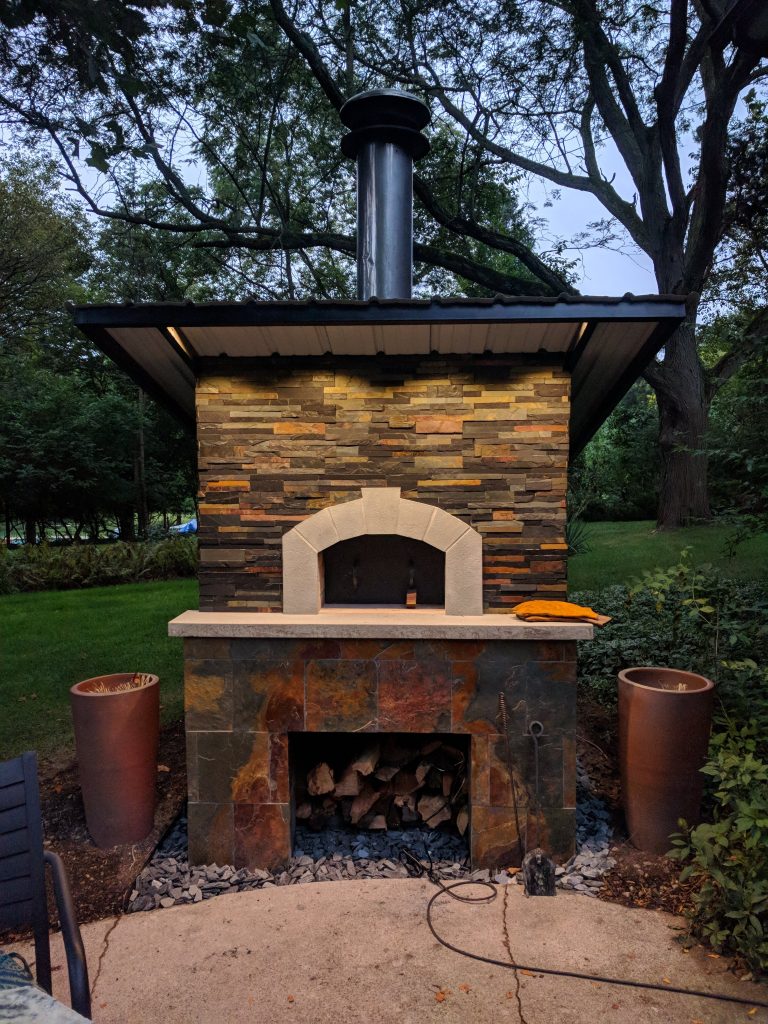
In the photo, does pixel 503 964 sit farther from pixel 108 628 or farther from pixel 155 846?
pixel 108 628

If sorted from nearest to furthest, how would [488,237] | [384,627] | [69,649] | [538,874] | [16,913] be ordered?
1. [16,913]
2. [538,874]
3. [384,627]
4. [69,649]
5. [488,237]

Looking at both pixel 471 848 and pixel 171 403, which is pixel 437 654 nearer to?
pixel 471 848

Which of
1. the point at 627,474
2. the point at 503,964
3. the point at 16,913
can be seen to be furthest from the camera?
the point at 627,474

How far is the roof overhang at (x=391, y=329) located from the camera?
116 inches

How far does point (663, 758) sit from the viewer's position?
10.8 feet

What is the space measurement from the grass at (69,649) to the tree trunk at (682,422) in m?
7.89

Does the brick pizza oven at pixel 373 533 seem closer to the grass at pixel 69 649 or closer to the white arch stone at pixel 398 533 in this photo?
the white arch stone at pixel 398 533

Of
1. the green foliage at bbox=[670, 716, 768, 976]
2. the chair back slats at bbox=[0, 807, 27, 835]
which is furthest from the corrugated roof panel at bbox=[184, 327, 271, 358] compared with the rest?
the green foliage at bbox=[670, 716, 768, 976]

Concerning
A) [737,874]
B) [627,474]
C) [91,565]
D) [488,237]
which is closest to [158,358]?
[737,874]

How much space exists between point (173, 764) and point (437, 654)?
7.68 ft

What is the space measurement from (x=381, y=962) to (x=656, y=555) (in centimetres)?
815

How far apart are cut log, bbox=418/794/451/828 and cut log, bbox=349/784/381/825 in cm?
27

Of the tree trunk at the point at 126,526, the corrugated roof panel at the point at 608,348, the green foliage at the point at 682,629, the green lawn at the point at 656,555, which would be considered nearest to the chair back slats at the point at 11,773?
the corrugated roof panel at the point at 608,348

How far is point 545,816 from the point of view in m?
3.27
